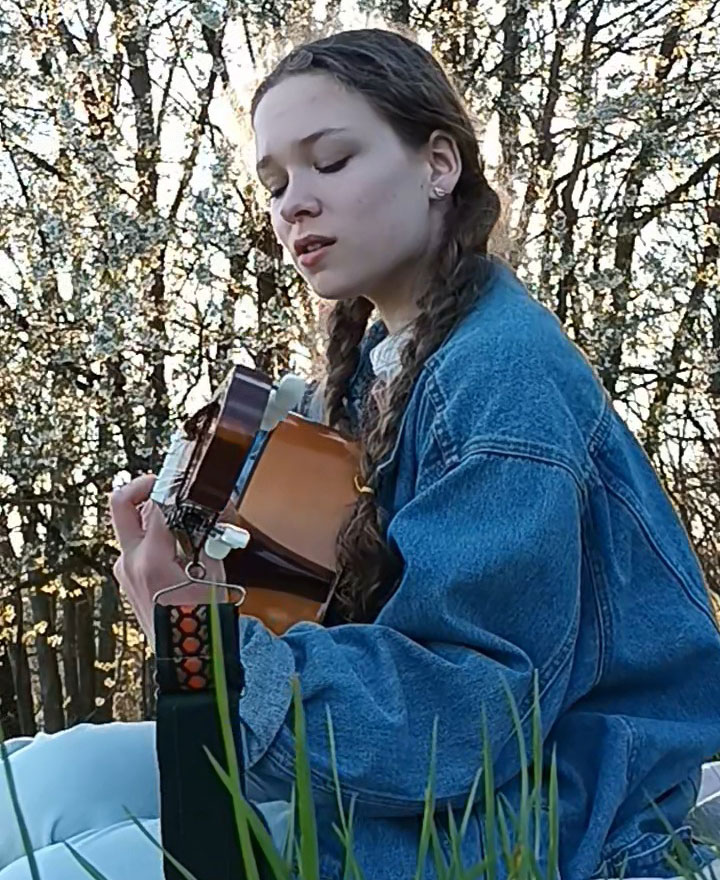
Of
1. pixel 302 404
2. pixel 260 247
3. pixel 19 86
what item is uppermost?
pixel 19 86

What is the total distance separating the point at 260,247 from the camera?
174 inches

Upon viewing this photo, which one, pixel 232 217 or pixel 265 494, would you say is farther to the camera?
pixel 232 217

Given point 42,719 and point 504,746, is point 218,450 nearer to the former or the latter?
point 504,746

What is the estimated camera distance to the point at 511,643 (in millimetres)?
1140

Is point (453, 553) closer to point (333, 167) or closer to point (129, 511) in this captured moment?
point (129, 511)

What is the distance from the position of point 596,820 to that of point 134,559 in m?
0.48

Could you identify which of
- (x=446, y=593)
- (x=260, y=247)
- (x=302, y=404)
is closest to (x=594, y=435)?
(x=446, y=593)

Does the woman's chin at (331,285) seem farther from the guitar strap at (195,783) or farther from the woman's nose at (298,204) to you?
the guitar strap at (195,783)

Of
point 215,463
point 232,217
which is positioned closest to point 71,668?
point 232,217

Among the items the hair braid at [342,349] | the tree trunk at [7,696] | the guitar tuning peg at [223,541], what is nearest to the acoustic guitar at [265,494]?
the guitar tuning peg at [223,541]

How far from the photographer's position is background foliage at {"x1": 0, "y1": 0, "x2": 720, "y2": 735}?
4.38 m

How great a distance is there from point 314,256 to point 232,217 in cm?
303

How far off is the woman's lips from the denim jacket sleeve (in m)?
0.39

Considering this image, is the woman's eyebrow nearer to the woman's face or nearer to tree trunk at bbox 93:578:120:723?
the woman's face
